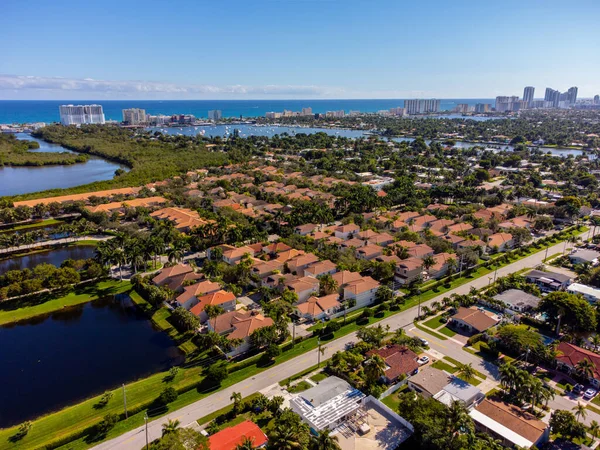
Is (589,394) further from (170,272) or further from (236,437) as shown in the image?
(170,272)

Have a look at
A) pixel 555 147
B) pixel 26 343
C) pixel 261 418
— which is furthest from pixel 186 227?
pixel 555 147

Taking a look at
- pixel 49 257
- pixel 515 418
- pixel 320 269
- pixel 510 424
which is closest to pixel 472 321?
pixel 515 418

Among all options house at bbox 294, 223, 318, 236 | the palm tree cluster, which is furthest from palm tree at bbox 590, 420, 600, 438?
house at bbox 294, 223, 318, 236

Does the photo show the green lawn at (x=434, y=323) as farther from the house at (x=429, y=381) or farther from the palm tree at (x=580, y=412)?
the palm tree at (x=580, y=412)

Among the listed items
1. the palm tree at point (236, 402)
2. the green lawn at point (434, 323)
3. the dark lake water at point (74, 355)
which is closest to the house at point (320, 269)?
the green lawn at point (434, 323)

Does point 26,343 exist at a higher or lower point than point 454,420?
lower

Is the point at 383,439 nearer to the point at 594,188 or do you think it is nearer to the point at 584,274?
the point at 584,274
